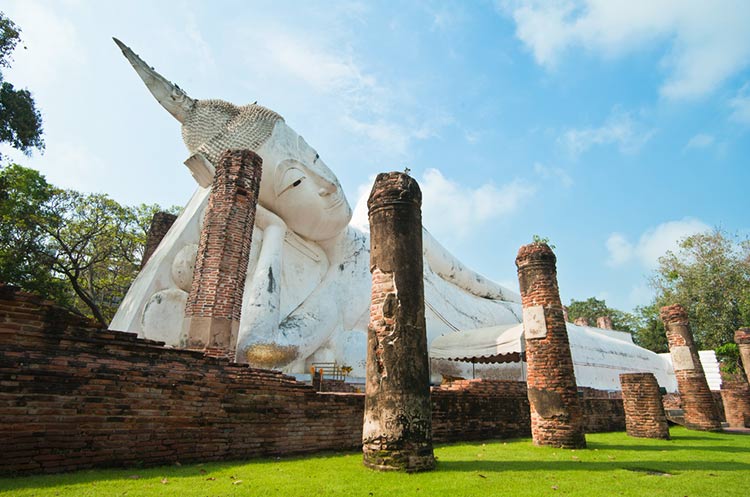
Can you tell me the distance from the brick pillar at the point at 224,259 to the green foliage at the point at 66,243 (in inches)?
394

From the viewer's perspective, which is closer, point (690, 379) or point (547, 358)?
point (547, 358)

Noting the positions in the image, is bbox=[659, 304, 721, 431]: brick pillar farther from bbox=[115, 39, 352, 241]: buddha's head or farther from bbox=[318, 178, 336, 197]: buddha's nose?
bbox=[318, 178, 336, 197]: buddha's nose

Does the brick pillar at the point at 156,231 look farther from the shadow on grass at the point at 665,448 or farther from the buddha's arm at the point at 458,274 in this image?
the shadow on grass at the point at 665,448

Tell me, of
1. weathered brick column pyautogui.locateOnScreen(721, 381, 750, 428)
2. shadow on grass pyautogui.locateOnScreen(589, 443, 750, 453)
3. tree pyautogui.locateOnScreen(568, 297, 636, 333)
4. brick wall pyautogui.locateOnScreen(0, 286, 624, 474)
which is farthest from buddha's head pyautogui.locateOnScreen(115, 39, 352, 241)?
tree pyautogui.locateOnScreen(568, 297, 636, 333)

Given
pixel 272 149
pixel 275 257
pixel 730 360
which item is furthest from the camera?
pixel 730 360

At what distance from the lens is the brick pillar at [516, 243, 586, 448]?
23.1ft

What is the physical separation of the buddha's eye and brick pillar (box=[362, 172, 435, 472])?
27.1 feet

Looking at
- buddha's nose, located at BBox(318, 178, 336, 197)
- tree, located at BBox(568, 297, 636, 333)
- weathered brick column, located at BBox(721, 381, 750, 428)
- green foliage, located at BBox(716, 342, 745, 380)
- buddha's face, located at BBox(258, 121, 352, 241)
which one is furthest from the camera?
tree, located at BBox(568, 297, 636, 333)

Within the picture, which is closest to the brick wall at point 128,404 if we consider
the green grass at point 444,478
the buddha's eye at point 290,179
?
the green grass at point 444,478

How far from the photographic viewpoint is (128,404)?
14.9 feet

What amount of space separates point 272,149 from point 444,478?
11.0m

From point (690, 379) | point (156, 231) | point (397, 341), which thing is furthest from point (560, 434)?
point (156, 231)

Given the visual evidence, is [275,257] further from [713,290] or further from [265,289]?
[713,290]

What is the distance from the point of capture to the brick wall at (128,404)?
13.2ft
